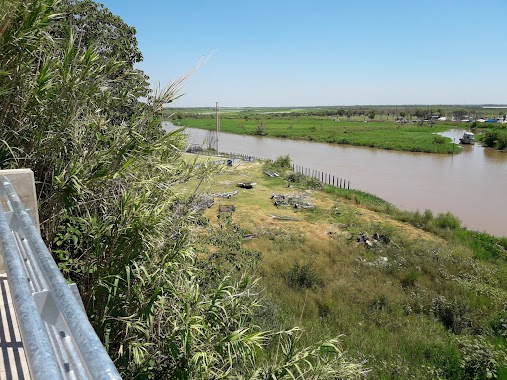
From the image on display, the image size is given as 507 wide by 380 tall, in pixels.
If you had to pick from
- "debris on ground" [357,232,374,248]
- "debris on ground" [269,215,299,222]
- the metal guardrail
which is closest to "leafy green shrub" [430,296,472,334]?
"debris on ground" [357,232,374,248]

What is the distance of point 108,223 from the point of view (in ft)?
9.02

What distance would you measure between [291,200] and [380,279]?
25.6ft

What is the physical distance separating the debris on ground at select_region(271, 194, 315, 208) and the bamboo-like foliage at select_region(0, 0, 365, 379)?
12.4m

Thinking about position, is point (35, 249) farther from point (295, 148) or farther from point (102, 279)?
point (295, 148)

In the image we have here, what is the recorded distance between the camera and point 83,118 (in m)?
2.97

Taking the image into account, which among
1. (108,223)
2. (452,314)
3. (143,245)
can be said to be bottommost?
(452,314)

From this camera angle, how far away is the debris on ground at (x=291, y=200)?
15.4 meters

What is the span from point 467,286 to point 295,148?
30857mm

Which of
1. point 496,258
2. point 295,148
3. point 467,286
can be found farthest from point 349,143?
point 467,286

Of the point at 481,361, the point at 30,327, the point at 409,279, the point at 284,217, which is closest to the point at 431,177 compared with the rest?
the point at 284,217

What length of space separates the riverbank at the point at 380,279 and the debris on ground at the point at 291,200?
547 mm

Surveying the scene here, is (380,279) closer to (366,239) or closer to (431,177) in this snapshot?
(366,239)

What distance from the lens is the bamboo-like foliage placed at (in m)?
2.57

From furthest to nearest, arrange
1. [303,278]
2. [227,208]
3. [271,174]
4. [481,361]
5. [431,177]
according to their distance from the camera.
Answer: [431,177], [271,174], [227,208], [303,278], [481,361]
